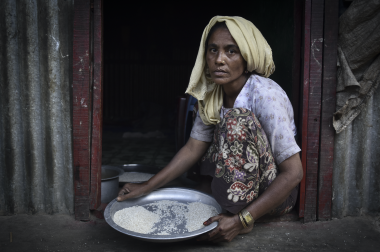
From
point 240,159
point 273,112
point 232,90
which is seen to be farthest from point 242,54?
point 240,159

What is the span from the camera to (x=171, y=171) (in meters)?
2.17

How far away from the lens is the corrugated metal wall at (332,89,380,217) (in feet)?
7.13

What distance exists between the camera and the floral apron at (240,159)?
1729 millimetres

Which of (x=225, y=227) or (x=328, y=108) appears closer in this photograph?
(x=225, y=227)

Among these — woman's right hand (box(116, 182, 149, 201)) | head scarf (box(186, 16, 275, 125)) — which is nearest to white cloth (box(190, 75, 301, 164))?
head scarf (box(186, 16, 275, 125))

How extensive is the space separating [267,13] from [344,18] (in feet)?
6.66

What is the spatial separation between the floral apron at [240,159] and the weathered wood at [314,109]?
49 centimetres

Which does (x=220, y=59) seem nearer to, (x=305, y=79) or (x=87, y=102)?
(x=305, y=79)

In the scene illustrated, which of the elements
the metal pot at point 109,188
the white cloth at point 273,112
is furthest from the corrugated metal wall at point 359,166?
the metal pot at point 109,188

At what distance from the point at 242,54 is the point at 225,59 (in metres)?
0.11

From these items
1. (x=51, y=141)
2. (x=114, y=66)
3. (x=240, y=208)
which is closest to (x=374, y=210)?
(x=240, y=208)

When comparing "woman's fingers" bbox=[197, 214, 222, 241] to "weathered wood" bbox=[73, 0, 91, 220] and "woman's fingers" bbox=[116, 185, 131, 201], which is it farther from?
"weathered wood" bbox=[73, 0, 91, 220]

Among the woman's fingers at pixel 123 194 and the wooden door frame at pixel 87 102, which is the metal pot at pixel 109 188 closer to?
the wooden door frame at pixel 87 102

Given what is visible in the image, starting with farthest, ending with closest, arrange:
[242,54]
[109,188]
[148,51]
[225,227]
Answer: [148,51] → [109,188] → [242,54] → [225,227]
